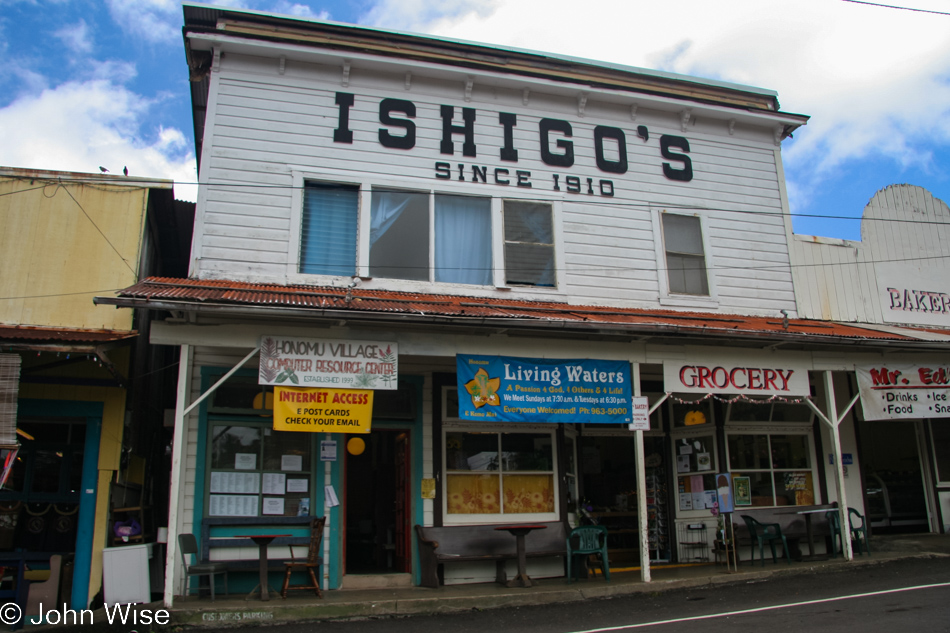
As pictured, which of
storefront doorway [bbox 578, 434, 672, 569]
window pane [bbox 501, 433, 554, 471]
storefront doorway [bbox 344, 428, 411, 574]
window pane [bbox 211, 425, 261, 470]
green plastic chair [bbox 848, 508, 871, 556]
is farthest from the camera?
storefront doorway [bbox 578, 434, 672, 569]

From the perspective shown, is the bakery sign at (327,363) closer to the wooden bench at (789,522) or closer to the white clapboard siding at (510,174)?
the white clapboard siding at (510,174)

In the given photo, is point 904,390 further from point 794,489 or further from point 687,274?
point 687,274

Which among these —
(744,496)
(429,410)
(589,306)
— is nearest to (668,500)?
(744,496)

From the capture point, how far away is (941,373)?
12562 millimetres

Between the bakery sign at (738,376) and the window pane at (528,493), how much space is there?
2481 mm

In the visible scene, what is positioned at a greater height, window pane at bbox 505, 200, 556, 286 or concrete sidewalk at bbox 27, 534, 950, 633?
window pane at bbox 505, 200, 556, 286

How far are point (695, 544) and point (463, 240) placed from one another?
6492 mm

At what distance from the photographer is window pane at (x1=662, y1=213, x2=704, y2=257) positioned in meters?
13.2

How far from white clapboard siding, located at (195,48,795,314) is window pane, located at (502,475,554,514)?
291cm

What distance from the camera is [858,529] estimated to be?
12773mm

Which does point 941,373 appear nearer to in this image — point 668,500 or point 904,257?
point 904,257

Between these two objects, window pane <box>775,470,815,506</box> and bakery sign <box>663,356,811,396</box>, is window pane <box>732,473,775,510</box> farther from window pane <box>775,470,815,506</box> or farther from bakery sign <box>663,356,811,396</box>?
bakery sign <box>663,356,811,396</box>

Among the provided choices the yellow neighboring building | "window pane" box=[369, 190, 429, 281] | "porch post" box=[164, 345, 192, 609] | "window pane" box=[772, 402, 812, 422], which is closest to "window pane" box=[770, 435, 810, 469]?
"window pane" box=[772, 402, 812, 422]

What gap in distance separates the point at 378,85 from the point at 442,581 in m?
7.92
